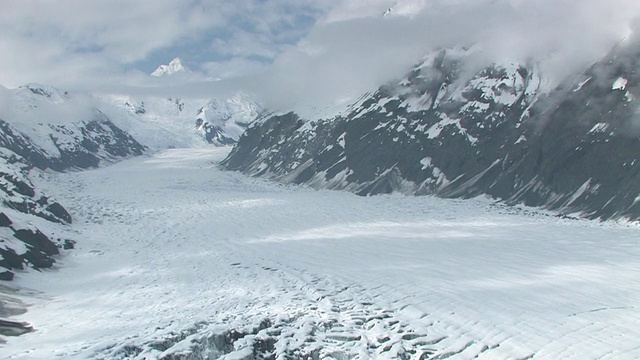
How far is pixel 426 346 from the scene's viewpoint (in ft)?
58.6

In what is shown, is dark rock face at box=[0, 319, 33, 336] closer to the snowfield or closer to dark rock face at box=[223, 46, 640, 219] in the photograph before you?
the snowfield

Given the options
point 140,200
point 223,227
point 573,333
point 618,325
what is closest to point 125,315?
point 573,333

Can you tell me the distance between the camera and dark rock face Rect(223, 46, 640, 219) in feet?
190

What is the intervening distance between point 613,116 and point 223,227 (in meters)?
43.7

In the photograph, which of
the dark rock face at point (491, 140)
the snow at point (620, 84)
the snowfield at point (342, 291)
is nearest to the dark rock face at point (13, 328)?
the snowfield at point (342, 291)

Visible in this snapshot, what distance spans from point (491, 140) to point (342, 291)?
56470 millimetres

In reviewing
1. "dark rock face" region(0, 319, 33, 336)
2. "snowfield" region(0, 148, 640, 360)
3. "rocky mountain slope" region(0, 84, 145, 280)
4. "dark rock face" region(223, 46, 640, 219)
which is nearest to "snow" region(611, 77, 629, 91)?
"dark rock face" region(223, 46, 640, 219)

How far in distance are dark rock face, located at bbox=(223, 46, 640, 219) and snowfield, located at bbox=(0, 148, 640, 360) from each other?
1528cm

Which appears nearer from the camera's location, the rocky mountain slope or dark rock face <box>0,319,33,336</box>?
dark rock face <box>0,319,33,336</box>

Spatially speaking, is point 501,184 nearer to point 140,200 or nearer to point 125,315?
point 140,200

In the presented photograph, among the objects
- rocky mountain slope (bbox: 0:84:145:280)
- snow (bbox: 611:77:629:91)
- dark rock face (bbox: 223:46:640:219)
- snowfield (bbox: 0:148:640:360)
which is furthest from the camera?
snow (bbox: 611:77:629:91)

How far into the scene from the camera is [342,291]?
24.0 meters

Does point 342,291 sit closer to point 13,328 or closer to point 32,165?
point 13,328

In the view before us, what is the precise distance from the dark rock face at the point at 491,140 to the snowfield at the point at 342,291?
15.3 meters
